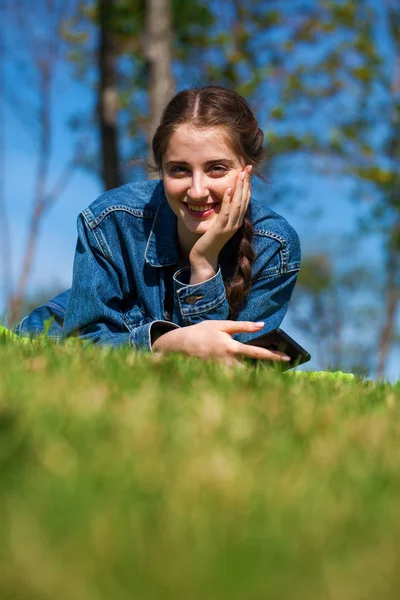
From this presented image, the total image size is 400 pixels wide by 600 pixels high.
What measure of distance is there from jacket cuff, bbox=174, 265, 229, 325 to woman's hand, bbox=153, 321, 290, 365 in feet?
1.48

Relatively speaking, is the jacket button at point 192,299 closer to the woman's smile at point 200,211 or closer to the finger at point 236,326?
the woman's smile at point 200,211

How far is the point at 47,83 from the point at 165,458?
22772 mm

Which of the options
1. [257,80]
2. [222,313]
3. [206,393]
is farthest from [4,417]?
[257,80]

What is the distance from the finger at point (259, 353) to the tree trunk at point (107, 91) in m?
7.10

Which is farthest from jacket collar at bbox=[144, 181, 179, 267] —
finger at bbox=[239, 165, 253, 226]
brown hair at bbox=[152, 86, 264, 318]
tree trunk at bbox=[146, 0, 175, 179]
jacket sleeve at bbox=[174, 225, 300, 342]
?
tree trunk at bbox=[146, 0, 175, 179]

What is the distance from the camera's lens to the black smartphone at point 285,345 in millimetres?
3459

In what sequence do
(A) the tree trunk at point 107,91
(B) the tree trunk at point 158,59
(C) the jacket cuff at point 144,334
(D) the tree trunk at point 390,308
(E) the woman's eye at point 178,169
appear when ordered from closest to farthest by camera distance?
1. (C) the jacket cuff at point 144,334
2. (E) the woman's eye at point 178,169
3. (B) the tree trunk at point 158,59
4. (A) the tree trunk at point 107,91
5. (D) the tree trunk at point 390,308

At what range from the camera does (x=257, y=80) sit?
15.9 meters

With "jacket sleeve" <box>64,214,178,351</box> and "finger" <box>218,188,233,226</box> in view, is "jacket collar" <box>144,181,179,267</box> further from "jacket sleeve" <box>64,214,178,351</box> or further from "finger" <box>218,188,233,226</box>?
"finger" <box>218,188,233,226</box>

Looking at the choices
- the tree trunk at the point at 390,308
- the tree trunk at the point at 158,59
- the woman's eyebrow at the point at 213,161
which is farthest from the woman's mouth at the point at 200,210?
the tree trunk at the point at 390,308

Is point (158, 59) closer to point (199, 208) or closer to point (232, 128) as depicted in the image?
point (232, 128)

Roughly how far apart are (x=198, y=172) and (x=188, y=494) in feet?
9.40

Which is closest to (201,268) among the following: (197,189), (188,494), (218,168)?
(197,189)

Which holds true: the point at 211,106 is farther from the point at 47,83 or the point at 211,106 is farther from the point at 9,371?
the point at 47,83
